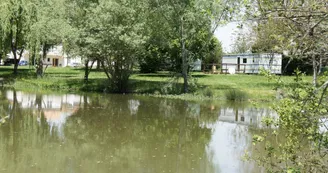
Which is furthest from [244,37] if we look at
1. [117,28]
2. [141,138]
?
[117,28]

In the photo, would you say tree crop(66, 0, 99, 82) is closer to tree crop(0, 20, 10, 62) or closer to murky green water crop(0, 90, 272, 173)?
murky green water crop(0, 90, 272, 173)

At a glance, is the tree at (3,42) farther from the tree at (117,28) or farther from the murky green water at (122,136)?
the murky green water at (122,136)

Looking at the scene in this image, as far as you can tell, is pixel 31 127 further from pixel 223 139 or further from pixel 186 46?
pixel 186 46

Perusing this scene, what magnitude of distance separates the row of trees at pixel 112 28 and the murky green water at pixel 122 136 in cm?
420

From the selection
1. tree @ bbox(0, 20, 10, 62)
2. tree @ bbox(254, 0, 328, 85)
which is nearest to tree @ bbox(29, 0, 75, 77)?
tree @ bbox(0, 20, 10, 62)

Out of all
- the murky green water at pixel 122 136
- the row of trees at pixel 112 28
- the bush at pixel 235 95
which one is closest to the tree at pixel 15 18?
the row of trees at pixel 112 28

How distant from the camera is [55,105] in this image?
59.8ft

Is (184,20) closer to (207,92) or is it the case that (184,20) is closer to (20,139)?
(207,92)

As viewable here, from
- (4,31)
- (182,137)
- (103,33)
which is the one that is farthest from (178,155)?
(4,31)

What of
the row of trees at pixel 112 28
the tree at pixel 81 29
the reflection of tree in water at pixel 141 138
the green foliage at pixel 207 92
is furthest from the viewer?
the green foliage at pixel 207 92

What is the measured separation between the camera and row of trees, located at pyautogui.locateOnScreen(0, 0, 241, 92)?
72.7 feet

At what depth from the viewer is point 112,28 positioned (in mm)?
22094

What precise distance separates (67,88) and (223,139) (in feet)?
55.8

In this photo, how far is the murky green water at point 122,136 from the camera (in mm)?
8328
